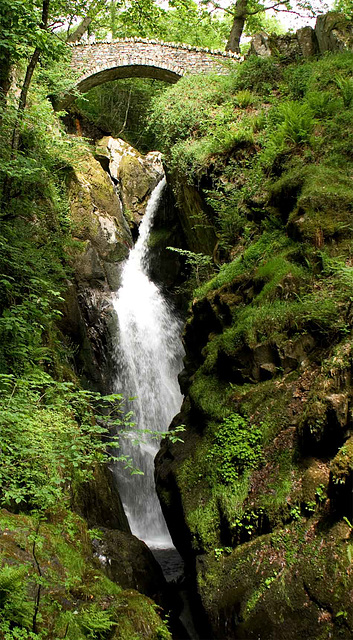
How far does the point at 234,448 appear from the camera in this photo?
5141 mm

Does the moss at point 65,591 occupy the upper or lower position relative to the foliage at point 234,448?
lower

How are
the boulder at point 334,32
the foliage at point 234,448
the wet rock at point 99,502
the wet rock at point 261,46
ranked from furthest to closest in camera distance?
1. the wet rock at point 261,46
2. the boulder at point 334,32
3. the wet rock at point 99,502
4. the foliage at point 234,448

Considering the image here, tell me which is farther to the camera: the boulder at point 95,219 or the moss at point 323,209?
the boulder at point 95,219

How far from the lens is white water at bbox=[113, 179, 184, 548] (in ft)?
28.3

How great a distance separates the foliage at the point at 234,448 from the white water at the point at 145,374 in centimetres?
300

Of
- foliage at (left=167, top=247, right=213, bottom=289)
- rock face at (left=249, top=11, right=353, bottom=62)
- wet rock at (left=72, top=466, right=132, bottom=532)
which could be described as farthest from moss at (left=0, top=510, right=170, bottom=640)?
rock face at (left=249, top=11, right=353, bottom=62)

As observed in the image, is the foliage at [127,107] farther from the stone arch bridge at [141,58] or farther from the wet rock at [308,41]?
the wet rock at [308,41]

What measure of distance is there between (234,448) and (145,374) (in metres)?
6.17

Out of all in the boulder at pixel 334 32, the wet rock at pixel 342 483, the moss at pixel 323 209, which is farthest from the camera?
the boulder at pixel 334 32

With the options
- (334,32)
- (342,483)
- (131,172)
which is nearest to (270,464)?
(342,483)

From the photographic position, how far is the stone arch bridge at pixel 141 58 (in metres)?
16.0

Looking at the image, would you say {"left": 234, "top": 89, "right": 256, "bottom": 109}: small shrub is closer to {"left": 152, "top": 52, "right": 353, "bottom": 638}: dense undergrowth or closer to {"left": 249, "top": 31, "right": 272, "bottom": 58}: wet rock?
{"left": 152, "top": 52, "right": 353, "bottom": 638}: dense undergrowth

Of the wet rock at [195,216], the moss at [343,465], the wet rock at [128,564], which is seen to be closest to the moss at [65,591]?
the wet rock at [128,564]

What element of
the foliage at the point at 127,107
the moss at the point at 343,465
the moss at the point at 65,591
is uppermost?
the foliage at the point at 127,107
